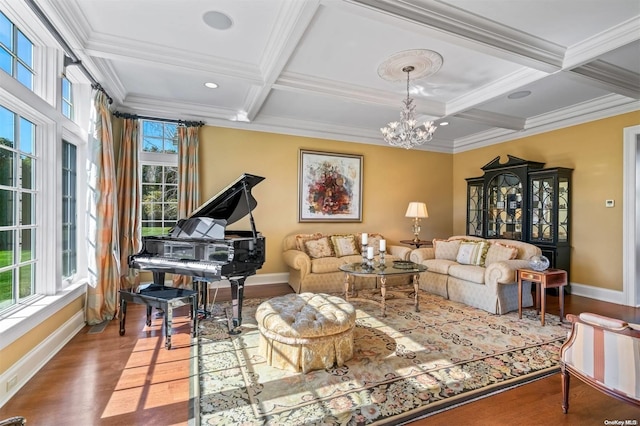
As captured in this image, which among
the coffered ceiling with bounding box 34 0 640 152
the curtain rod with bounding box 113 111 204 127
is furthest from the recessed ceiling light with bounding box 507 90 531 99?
the curtain rod with bounding box 113 111 204 127

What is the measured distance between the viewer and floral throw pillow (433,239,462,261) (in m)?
5.05

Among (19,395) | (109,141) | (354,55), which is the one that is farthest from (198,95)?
(19,395)

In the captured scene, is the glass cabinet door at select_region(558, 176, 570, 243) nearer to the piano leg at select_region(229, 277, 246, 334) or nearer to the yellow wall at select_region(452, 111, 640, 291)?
the yellow wall at select_region(452, 111, 640, 291)

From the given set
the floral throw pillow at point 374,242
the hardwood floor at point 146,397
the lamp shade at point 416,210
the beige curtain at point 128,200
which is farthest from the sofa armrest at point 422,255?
the beige curtain at point 128,200

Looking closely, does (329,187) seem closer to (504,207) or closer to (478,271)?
(478,271)

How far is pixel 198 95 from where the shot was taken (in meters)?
4.43

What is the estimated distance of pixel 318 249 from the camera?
205 inches

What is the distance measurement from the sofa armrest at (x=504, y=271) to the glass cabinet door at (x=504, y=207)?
64.7 inches

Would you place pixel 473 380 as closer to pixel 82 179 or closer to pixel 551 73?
pixel 551 73

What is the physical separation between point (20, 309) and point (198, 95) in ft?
10.7

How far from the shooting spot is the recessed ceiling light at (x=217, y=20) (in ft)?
8.70

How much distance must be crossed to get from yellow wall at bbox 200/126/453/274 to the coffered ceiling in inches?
20.2

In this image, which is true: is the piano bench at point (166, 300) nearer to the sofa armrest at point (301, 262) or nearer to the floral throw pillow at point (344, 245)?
the sofa armrest at point (301, 262)

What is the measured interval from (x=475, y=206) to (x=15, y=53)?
7.02m
